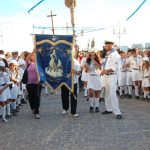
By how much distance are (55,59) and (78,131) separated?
10.2 feet

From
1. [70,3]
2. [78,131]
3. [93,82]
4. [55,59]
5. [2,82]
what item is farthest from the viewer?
[70,3]

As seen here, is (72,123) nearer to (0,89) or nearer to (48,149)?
(0,89)

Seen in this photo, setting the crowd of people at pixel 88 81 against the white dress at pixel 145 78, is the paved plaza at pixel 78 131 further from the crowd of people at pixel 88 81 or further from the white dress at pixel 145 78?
the white dress at pixel 145 78

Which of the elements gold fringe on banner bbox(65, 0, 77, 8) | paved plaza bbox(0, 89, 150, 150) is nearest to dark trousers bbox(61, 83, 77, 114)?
paved plaza bbox(0, 89, 150, 150)

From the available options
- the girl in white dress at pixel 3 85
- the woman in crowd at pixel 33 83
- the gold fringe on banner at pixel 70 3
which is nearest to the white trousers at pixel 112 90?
the woman in crowd at pixel 33 83

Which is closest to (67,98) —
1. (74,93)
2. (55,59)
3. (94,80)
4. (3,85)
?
(74,93)

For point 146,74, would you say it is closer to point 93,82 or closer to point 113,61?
point 93,82

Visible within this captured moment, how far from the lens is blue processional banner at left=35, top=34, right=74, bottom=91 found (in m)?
12.5

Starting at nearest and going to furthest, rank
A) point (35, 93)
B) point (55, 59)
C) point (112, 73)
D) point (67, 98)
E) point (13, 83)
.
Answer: point (112, 73) → point (55, 59) → point (35, 93) → point (67, 98) → point (13, 83)

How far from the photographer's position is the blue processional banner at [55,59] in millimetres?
12469

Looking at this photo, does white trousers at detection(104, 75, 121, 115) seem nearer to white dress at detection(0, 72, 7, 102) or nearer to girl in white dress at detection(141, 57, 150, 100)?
white dress at detection(0, 72, 7, 102)

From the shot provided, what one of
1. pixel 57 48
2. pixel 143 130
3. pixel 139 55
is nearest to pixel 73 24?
pixel 139 55

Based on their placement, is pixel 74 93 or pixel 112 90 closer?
pixel 112 90

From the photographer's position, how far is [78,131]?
1006 cm
